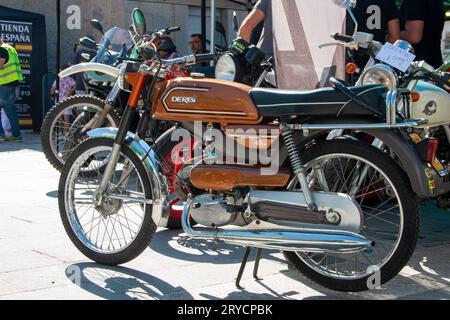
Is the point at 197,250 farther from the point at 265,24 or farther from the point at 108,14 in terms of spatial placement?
the point at 108,14

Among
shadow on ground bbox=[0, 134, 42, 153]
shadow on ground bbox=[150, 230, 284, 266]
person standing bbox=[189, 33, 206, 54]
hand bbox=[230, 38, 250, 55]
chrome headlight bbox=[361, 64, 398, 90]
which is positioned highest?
person standing bbox=[189, 33, 206, 54]

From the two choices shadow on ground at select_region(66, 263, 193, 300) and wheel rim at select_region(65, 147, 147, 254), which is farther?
wheel rim at select_region(65, 147, 147, 254)

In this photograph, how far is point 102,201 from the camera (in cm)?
436

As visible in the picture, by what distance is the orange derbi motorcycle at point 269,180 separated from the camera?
12.0 ft

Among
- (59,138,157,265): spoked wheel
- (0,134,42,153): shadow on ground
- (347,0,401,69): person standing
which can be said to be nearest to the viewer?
(59,138,157,265): spoked wheel

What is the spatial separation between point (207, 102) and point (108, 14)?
40.6ft

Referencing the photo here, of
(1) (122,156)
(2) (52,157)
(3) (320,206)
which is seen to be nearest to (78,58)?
(2) (52,157)

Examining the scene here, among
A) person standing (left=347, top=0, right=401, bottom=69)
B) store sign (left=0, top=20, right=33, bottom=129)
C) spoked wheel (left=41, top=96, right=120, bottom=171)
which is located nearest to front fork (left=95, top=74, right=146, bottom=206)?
spoked wheel (left=41, top=96, right=120, bottom=171)

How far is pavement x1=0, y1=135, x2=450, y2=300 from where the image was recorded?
3.79 metres

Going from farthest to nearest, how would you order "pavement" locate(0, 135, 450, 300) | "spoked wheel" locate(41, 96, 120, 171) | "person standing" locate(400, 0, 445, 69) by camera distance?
"spoked wheel" locate(41, 96, 120, 171) < "person standing" locate(400, 0, 445, 69) < "pavement" locate(0, 135, 450, 300)

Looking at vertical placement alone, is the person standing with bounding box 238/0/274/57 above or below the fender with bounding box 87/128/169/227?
above

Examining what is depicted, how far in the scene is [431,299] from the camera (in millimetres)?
3742

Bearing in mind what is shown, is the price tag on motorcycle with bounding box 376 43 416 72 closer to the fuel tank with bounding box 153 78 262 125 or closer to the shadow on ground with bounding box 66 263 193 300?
the fuel tank with bounding box 153 78 262 125

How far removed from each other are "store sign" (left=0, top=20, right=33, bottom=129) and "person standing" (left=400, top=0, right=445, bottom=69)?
8785 mm
